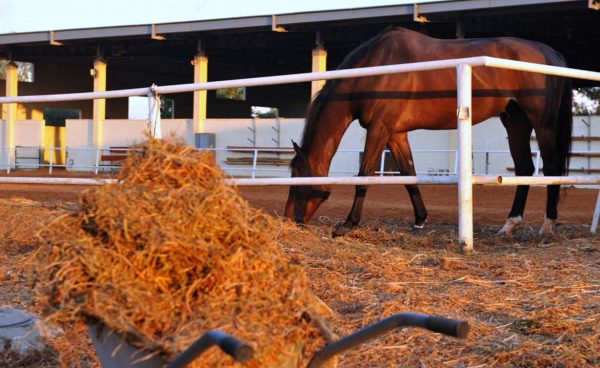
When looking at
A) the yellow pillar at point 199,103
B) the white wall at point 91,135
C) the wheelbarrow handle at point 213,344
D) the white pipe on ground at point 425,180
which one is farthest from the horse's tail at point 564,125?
the white wall at point 91,135

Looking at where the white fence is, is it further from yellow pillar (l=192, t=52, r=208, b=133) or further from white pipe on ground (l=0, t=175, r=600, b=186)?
yellow pillar (l=192, t=52, r=208, b=133)

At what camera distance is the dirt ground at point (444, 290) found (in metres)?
2.98

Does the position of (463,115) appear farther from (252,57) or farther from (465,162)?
(252,57)

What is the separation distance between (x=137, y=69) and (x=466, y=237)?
3121 centimetres

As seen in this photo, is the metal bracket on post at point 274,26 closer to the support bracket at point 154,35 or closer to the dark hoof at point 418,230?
the support bracket at point 154,35

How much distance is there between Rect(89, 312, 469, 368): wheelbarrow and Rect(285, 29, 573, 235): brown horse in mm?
4205

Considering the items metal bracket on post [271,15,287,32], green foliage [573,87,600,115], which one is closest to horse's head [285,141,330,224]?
metal bracket on post [271,15,287,32]

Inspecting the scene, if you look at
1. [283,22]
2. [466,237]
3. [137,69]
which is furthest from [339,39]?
[466,237]

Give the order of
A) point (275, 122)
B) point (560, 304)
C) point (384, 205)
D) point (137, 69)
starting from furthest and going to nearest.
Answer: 1. point (137, 69)
2. point (275, 122)
3. point (384, 205)
4. point (560, 304)

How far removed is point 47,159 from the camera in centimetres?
2702

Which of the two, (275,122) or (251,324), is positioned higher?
(275,122)

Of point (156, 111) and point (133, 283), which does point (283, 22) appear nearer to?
point (156, 111)

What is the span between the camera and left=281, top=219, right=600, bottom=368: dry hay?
2.97 meters

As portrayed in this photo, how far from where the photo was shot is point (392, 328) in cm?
196
